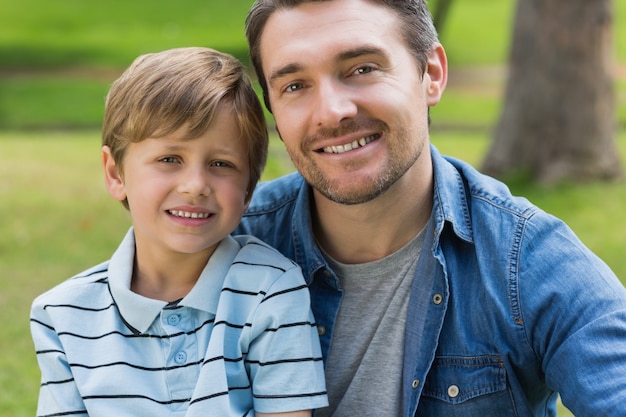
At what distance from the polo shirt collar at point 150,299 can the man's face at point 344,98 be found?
0.35 meters

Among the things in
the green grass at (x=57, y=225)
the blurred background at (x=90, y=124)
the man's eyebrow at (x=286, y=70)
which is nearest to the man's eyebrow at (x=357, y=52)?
the man's eyebrow at (x=286, y=70)

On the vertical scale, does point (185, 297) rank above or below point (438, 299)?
above

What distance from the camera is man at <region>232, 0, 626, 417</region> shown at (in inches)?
101

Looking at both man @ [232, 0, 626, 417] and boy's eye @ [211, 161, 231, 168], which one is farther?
boy's eye @ [211, 161, 231, 168]

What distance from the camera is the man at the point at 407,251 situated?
2.56 metres

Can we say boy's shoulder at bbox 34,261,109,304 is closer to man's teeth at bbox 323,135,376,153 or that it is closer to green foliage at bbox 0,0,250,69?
man's teeth at bbox 323,135,376,153

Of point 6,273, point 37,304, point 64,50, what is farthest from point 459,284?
point 64,50

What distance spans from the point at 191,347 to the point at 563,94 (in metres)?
6.09

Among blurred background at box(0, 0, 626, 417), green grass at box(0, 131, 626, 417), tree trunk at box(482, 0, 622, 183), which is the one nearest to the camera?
green grass at box(0, 131, 626, 417)

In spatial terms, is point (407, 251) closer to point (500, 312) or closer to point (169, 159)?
point (500, 312)

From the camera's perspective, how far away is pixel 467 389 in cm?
267

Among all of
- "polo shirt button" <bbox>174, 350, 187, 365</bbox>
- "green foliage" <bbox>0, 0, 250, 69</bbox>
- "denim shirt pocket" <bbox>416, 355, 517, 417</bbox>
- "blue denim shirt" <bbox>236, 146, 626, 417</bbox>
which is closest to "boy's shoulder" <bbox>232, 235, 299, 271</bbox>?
"blue denim shirt" <bbox>236, 146, 626, 417</bbox>

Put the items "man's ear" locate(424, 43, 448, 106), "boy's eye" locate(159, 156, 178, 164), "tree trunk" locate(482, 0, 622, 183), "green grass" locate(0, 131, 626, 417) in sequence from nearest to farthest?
"boy's eye" locate(159, 156, 178, 164), "man's ear" locate(424, 43, 448, 106), "green grass" locate(0, 131, 626, 417), "tree trunk" locate(482, 0, 622, 183)

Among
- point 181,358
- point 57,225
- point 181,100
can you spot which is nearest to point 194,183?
point 181,100
